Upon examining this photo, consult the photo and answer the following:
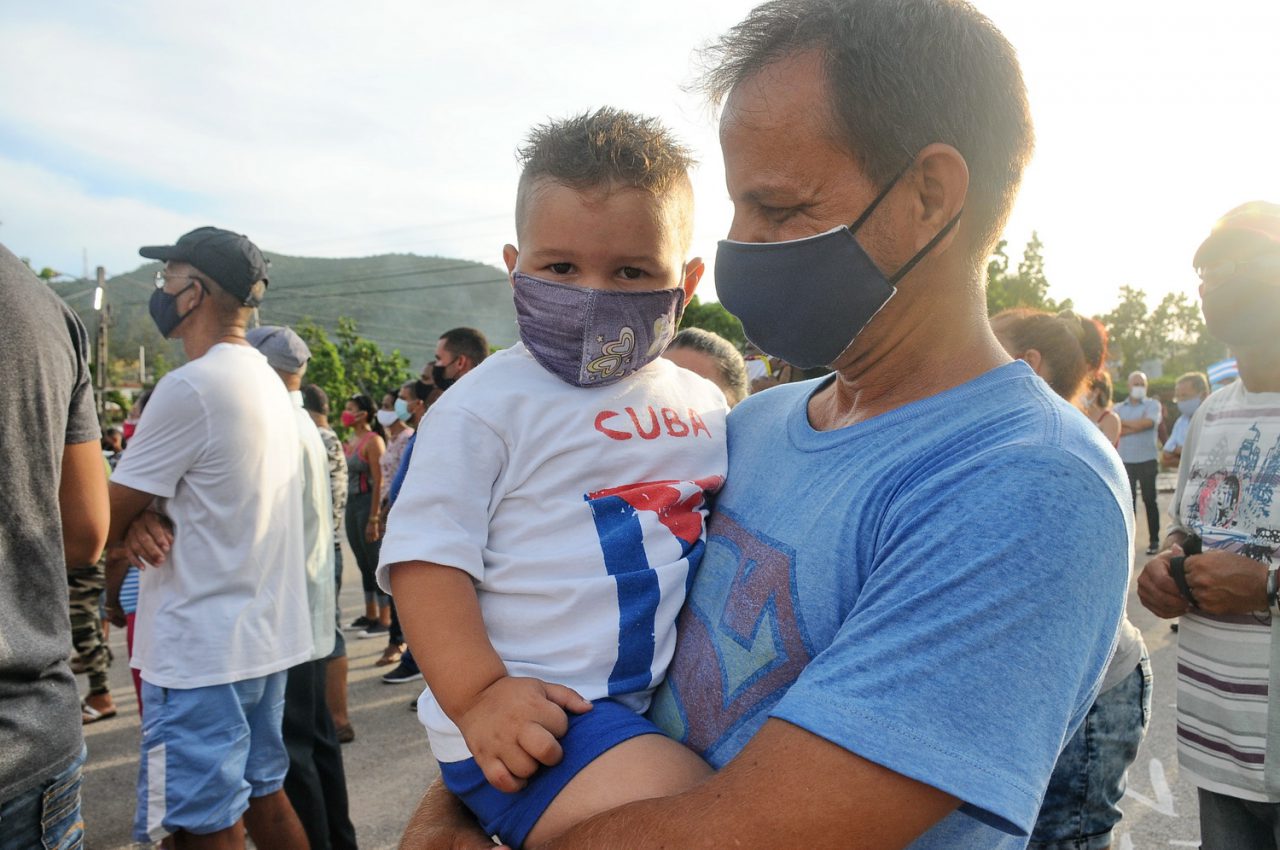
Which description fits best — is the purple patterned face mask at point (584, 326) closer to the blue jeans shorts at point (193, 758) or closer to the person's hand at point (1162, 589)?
the person's hand at point (1162, 589)

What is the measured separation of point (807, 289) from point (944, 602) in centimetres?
58

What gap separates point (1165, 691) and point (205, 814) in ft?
20.1

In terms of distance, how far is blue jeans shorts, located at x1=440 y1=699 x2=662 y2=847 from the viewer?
4.15 ft

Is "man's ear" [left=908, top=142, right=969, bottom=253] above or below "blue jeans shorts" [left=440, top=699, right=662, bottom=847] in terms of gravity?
above

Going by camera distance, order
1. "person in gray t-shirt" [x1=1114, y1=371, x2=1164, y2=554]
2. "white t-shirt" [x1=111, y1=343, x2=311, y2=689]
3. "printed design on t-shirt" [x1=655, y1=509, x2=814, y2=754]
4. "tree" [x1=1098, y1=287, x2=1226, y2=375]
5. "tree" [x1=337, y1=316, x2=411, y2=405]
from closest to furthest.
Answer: "printed design on t-shirt" [x1=655, y1=509, x2=814, y2=754], "white t-shirt" [x1=111, y1=343, x2=311, y2=689], "person in gray t-shirt" [x1=1114, y1=371, x2=1164, y2=554], "tree" [x1=337, y1=316, x2=411, y2=405], "tree" [x1=1098, y1=287, x2=1226, y2=375]

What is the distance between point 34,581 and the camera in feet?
6.80

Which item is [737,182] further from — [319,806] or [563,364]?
[319,806]

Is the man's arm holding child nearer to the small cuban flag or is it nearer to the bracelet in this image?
the bracelet

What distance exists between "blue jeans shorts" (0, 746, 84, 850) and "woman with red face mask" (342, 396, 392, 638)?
5.60 metres

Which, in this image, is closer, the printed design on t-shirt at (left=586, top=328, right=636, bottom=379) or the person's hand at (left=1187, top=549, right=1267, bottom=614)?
the printed design on t-shirt at (left=586, top=328, right=636, bottom=379)

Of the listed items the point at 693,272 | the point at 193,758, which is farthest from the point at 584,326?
the point at 193,758

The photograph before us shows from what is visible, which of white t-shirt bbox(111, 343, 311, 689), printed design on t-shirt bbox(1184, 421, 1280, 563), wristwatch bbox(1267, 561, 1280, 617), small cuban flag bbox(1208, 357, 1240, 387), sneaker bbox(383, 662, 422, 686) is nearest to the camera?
wristwatch bbox(1267, 561, 1280, 617)

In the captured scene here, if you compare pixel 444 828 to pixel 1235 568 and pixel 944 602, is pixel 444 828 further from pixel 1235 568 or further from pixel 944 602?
pixel 1235 568

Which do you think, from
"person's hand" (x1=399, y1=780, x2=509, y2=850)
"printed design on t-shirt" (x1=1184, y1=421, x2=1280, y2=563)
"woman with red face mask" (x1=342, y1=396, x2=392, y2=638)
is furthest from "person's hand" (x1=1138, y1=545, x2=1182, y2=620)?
"woman with red face mask" (x1=342, y1=396, x2=392, y2=638)
